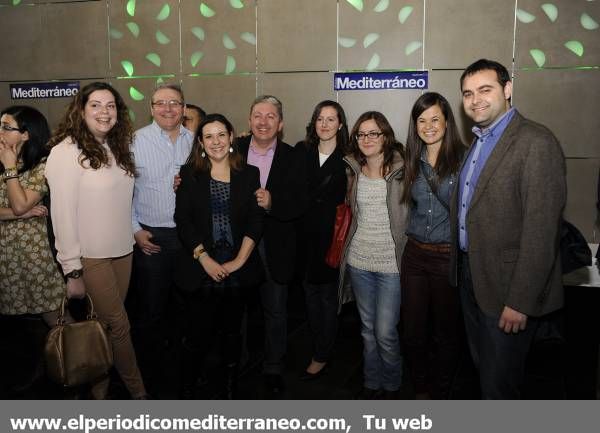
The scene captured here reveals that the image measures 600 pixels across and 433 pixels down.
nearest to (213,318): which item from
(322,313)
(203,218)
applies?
(203,218)

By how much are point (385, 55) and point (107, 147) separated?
12.2ft

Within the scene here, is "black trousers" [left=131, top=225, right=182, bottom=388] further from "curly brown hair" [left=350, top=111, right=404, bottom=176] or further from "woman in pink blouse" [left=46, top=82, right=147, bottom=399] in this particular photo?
"curly brown hair" [left=350, top=111, right=404, bottom=176]

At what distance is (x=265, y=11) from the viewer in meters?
5.77

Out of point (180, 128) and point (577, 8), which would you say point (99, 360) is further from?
point (577, 8)

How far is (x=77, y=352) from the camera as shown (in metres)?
2.46

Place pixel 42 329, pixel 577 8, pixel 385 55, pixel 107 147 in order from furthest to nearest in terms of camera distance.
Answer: pixel 385 55
pixel 577 8
pixel 42 329
pixel 107 147

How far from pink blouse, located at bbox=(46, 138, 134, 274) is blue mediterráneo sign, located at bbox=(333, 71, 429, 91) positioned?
3527mm

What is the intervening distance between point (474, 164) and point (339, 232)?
3.44ft

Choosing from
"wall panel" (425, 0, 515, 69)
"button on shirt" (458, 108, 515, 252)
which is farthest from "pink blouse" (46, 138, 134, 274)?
"wall panel" (425, 0, 515, 69)

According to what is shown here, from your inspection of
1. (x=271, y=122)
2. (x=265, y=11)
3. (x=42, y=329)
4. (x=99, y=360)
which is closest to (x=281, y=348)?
(x=99, y=360)

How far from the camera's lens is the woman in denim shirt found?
2645mm

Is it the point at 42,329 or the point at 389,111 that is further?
the point at 389,111

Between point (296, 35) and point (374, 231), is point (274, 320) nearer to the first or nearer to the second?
point (374, 231)

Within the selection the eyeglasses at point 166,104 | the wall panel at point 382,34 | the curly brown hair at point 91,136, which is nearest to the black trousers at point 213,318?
the curly brown hair at point 91,136
